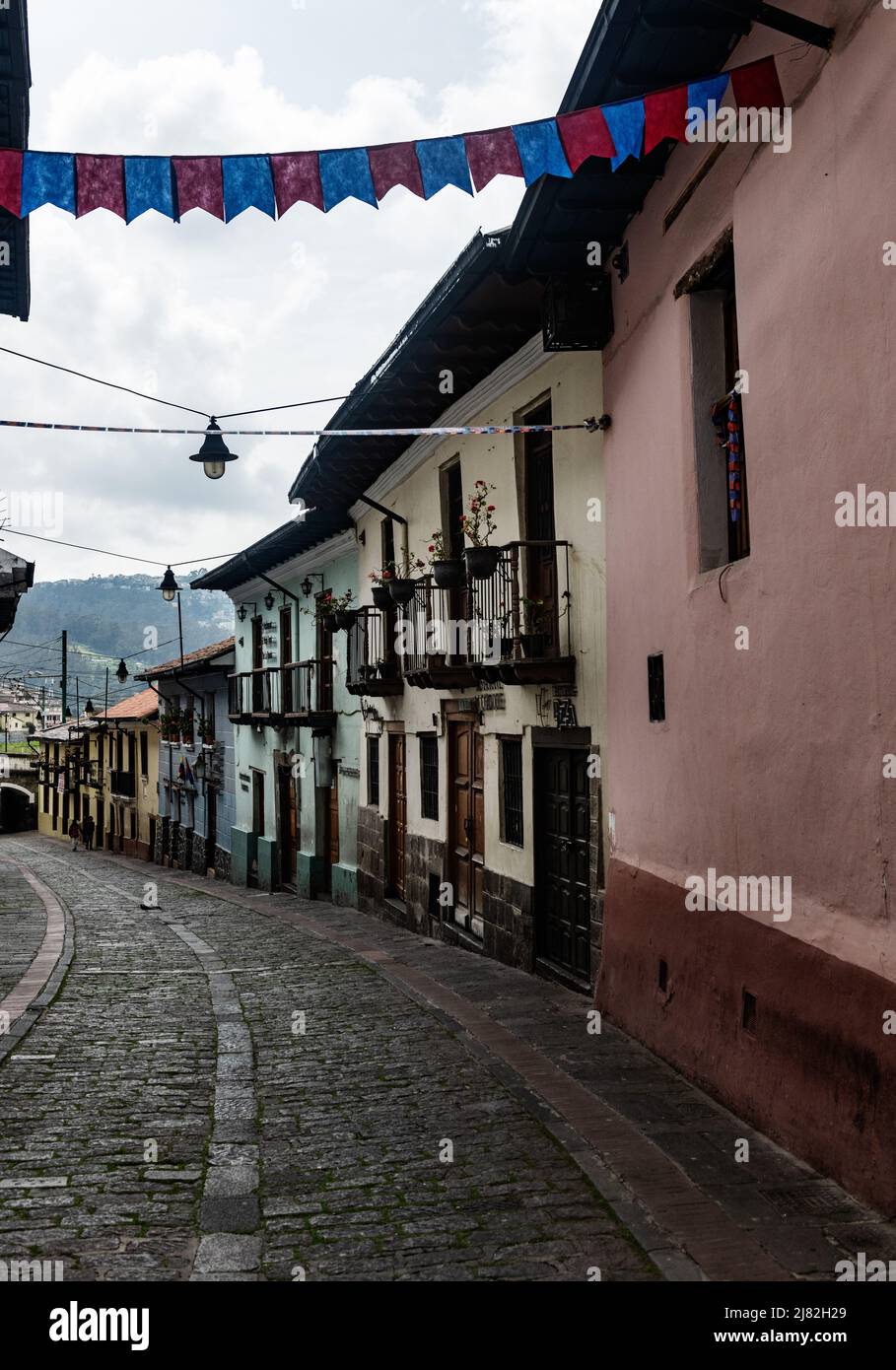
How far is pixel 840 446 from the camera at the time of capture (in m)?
5.13

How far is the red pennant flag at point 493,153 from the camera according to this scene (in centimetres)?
524

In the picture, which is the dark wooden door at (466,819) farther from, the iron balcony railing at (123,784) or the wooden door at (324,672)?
the iron balcony railing at (123,784)

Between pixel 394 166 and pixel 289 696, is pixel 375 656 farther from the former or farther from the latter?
pixel 394 166

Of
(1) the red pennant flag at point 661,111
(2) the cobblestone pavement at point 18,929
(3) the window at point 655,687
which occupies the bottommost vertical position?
(2) the cobblestone pavement at point 18,929

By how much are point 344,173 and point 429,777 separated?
33.0 feet

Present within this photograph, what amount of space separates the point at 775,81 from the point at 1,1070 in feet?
23.0

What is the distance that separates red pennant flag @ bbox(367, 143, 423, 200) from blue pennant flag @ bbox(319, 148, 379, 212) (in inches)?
1.2

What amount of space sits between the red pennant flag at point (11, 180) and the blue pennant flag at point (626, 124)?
8.66 ft

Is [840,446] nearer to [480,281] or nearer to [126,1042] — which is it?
[480,281]

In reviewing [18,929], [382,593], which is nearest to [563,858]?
[382,593]

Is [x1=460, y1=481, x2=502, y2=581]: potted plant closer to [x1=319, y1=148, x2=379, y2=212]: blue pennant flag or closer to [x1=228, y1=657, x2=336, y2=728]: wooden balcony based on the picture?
[x1=319, y1=148, x2=379, y2=212]: blue pennant flag

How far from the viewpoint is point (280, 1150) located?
569cm

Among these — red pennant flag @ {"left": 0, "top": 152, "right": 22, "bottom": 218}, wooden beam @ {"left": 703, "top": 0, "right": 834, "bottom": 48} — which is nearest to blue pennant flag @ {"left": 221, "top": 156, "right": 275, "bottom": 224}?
red pennant flag @ {"left": 0, "top": 152, "right": 22, "bottom": 218}

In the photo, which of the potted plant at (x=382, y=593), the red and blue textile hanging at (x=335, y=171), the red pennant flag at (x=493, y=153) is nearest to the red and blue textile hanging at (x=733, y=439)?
the red and blue textile hanging at (x=335, y=171)
